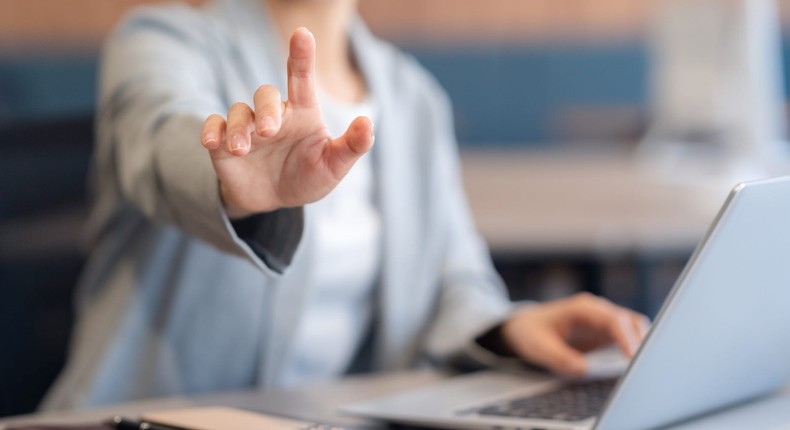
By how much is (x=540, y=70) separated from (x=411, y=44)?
0.53m

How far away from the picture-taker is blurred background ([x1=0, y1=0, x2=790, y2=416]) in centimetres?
129

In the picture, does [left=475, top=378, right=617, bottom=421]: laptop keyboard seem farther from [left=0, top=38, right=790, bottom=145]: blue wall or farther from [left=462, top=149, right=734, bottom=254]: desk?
[left=0, top=38, right=790, bottom=145]: blue wall

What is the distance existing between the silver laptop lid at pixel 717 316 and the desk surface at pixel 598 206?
5.40 feet

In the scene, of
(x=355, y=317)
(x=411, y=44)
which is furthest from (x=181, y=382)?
(x=411, y=44)

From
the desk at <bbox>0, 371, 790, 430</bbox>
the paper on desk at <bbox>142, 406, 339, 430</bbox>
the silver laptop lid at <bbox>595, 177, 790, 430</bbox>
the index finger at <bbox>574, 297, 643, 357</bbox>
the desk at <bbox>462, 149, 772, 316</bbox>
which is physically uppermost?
the silver laptop lid at <bbox>595, 177, 790, 430</bbox>

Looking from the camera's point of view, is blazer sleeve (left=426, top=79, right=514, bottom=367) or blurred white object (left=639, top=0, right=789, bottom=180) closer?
blazer sleeve (left=426, top=79, right=514, bottom=367)

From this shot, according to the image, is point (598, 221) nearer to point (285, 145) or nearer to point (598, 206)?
point (598, 206)

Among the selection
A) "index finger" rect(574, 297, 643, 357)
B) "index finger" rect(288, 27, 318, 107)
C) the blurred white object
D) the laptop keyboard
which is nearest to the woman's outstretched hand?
"index finger" rect(288, 27, 318, 107)

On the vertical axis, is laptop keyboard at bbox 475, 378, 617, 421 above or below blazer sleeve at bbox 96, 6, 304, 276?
below

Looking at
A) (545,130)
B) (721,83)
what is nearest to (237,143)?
(721,83)

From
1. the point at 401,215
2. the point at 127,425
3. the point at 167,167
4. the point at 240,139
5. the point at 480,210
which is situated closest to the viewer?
the point at 240,139

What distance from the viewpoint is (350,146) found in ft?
2.26

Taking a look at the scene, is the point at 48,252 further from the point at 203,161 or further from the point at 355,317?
the point at 203,161

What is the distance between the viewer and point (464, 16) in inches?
167
